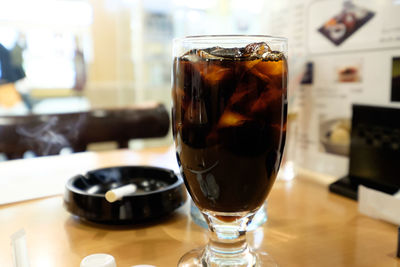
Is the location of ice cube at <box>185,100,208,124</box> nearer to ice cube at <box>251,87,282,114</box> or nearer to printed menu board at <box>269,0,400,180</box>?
ice cube at <box>251,87,282,114</box>

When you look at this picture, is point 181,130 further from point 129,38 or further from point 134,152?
point 129,38

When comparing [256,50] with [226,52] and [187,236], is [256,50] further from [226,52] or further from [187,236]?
[187,236]

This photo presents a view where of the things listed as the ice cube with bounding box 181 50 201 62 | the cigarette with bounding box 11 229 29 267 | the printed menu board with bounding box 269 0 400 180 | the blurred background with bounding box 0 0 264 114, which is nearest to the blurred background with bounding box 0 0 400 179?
the blurred background with bounding box 0 0 264 114

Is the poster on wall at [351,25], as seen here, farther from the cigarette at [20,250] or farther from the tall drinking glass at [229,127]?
the cigarette at [20,250]

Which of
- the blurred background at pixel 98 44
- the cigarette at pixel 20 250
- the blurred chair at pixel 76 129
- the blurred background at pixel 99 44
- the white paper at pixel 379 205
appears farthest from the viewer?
the blurred background at pixel 98 44

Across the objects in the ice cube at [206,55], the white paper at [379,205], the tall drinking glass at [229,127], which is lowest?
the white paper at [379,205]

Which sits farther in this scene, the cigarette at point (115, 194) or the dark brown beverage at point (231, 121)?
the cigarette at point (115, 194)

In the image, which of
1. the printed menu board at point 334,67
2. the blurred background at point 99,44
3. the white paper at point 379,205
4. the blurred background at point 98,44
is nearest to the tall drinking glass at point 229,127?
the white paper at point 379,205
